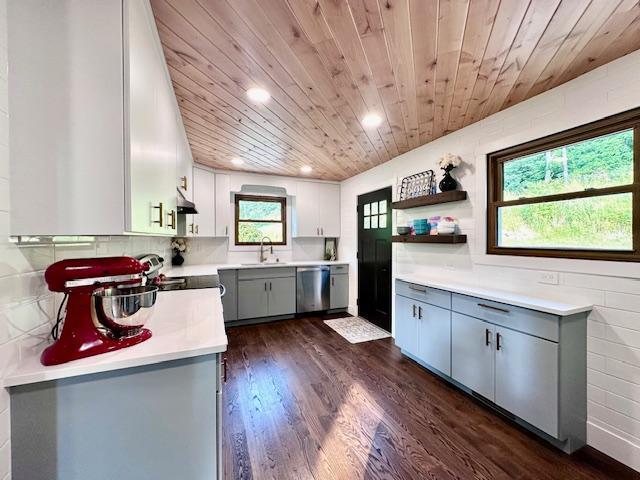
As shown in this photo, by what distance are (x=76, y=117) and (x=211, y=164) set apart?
3203mm

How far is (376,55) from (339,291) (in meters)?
3.63

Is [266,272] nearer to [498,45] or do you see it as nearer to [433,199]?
[433,199]

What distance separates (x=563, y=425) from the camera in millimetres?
1609

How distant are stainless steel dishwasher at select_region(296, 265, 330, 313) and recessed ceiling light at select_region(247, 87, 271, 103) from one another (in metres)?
2.77

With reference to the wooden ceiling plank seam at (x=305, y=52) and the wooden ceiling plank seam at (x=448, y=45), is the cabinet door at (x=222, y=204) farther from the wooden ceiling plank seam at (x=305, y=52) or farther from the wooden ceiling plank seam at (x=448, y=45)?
the wooden ceiling plank seam at (x=448, y=45)

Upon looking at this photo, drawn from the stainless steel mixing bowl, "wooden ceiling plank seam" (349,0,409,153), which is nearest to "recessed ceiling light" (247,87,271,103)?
"wooden ceiling plank seam" (349,0,409,153)

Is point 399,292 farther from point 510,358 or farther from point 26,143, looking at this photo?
point 26,143

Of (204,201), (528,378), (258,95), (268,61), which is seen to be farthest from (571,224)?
(204,201)

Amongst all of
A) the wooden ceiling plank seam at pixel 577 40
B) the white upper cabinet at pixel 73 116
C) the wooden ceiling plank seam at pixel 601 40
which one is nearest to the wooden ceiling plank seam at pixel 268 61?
the white upper cabinet at pixel 73 116

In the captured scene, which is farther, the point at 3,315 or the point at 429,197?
the point at 429,197

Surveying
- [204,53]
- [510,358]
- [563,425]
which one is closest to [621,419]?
[563,425]

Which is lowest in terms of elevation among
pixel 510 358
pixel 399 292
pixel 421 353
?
pixel 421 353

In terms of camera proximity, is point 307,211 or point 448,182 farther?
point 307,211

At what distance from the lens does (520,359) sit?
1.79 meters
